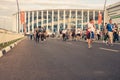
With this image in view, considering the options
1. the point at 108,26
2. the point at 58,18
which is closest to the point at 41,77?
the point at 108,26

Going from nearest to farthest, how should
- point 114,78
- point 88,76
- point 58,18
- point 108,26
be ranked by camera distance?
point 114,78, point 88,76, point 108,26, point 58,18

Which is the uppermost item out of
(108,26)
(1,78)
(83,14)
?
(83,14)

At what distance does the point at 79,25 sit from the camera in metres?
145

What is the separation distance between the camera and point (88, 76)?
20.2ft

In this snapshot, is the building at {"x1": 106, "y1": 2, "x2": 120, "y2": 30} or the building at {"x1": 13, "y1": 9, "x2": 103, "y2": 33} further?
the building at {"x1": 13, "y1": 9, "x2": 103, "y2": 33}

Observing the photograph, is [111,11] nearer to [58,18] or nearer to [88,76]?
[58,18]

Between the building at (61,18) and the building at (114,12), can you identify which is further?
the building at (61,18)

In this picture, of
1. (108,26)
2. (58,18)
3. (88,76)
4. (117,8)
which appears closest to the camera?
(88,76)

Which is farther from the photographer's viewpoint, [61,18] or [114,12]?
[61,18]

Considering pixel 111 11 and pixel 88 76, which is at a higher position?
pixel 111 11

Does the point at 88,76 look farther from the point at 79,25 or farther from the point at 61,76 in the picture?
the point at 79,25

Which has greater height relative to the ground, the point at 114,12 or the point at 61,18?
the point at 114,12

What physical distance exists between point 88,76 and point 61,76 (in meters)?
0.54

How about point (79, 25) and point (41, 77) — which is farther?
point (79, 25)
